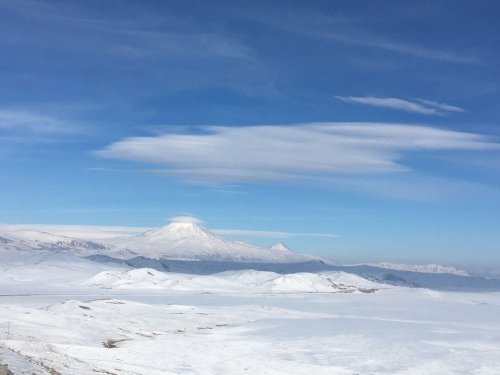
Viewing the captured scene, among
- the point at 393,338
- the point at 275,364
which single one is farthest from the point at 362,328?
the point at 275,364

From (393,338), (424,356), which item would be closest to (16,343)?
(424,356)

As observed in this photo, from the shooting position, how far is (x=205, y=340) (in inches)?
2852

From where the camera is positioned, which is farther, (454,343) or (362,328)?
(362,328)

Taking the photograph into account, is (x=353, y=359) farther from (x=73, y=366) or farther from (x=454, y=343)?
(x=73, y=366)

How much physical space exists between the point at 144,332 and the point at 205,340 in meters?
11.0

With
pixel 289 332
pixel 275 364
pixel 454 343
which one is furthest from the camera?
pixel 289 332

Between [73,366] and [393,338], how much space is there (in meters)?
55.3

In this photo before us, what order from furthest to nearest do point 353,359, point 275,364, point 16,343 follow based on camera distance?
point 353,359 < point 275,364 < point 16,343

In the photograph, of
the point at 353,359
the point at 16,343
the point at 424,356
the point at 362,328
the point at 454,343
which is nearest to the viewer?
the point at 16,343

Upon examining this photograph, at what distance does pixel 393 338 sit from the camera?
81.4m

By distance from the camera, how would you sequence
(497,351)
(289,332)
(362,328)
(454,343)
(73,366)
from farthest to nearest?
1. (362,328)
2. (289,332)
3. (454,343)
4. (497,351)
5. (73,366)

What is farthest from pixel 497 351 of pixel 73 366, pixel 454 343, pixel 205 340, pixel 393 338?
pixel 73 366

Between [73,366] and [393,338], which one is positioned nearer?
[73,366]

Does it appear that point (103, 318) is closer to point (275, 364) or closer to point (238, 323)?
point (238, 323)
